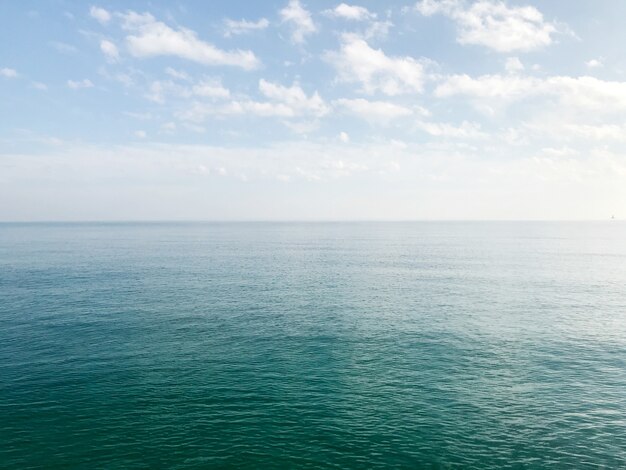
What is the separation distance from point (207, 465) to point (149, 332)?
128 ft

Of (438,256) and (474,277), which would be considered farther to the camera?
(438,256)

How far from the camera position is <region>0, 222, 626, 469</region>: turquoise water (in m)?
39.2

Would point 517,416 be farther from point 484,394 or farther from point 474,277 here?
point 474,277

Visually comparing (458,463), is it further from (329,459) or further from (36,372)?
(36,372)

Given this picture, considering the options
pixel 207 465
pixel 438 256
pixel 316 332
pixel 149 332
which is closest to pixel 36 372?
pixel 149 332

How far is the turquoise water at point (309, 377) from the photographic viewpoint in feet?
129

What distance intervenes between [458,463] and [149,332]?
5211cm

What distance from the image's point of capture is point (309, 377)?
2147 inches

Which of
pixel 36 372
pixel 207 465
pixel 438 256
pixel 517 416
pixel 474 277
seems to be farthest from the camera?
pixel 438 256

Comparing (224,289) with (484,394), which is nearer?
(484,394)

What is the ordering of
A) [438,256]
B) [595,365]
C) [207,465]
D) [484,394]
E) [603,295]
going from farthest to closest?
1. [438,256]
2. [603,295]
3. [595,365]
4. [484,394]
5. [207,465]

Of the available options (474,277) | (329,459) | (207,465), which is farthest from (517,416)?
(474,277)

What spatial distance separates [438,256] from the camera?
191250 millimetres

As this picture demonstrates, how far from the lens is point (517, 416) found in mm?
44750
